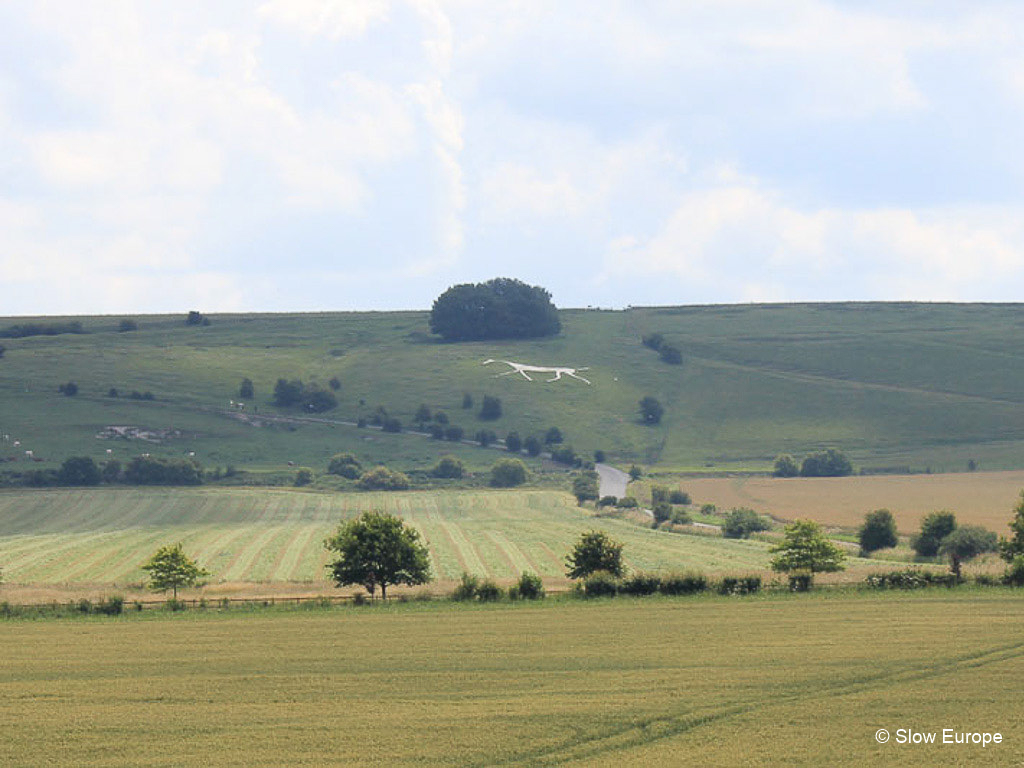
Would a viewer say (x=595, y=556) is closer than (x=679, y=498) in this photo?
Yes

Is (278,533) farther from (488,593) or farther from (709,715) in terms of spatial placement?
(709,715)

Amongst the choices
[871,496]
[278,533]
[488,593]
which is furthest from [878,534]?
[278,533]

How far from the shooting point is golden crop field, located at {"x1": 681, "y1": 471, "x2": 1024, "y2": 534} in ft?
406

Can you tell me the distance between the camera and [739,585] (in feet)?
223

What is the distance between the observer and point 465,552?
10400 cm

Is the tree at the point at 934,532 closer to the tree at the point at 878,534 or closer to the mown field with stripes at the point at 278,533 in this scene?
the tree at the point at 878,534

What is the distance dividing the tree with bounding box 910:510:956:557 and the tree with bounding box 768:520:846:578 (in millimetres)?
17049

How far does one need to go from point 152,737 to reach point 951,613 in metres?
38.9

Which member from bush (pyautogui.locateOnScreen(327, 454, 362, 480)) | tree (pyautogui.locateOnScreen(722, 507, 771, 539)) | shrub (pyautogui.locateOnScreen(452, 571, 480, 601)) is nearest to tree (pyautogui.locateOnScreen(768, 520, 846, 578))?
shrub (pyautogui.locateOnScreen(452, 571, 480, 601))

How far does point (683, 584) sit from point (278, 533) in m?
65.0

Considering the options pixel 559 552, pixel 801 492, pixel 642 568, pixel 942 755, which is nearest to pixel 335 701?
pixel 942 755

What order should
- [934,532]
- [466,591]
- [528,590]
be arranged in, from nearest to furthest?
[528,590] < [466,591] < [934,532]

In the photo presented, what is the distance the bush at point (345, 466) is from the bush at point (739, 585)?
5052 inches

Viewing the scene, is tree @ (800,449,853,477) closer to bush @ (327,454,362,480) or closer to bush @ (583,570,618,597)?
bush @ (327,454,362,480)
